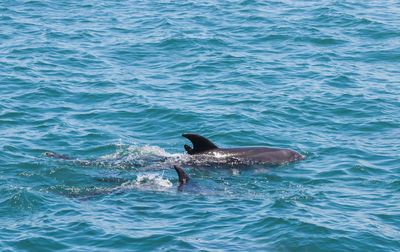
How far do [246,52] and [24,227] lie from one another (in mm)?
17346

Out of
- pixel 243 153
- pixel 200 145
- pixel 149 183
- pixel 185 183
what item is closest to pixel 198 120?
pixel 200 145

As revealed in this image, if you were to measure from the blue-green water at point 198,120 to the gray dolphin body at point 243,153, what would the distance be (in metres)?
0.42

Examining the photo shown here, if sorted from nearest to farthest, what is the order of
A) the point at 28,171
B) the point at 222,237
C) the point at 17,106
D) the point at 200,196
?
the point at 222,237
the point at 200,196
the point at 28,171
the point at 17,106

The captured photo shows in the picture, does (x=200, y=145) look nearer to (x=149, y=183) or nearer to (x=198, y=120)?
(x=149, y=183)

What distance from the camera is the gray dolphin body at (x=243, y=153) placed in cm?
1900

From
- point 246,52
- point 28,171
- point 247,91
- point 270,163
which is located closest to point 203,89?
point 247,91

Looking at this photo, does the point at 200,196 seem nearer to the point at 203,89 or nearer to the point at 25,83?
the point at 203,89

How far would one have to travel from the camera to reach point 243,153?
19125mm

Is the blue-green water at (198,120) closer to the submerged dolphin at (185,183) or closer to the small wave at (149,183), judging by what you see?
the small wave at (149,183)

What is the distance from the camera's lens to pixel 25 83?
2605cm

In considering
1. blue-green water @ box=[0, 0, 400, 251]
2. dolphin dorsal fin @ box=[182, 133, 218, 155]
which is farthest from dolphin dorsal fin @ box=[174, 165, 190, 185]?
dolphin dorsal fin @ box=[182, 133, 218, 155]

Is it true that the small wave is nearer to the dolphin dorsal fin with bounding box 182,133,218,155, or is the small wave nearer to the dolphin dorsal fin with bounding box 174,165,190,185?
the dolphin dorsal fin with bounding box 174,165,190,185

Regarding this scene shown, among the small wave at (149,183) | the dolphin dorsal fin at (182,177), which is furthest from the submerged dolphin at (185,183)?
the small wave at (149,183)

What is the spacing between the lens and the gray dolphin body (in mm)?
19000
